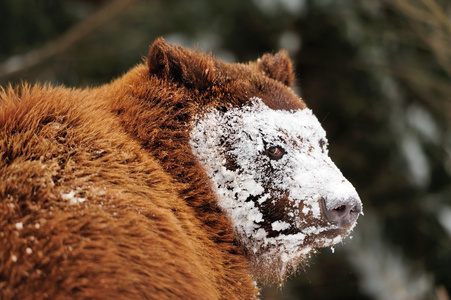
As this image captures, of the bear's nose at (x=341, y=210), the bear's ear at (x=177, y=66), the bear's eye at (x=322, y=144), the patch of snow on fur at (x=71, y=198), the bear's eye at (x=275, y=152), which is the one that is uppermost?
the bear's ear at (x=177, y=66)

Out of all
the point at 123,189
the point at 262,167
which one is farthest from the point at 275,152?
the point at 123,189

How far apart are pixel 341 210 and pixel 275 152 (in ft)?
1.08

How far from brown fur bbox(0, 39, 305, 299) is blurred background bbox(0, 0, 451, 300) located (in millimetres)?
2544

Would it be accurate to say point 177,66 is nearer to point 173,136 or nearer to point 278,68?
point 173,136

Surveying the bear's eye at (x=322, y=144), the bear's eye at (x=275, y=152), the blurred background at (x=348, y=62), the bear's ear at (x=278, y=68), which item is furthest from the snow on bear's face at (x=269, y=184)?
the blurred background at (x=348, y=62)

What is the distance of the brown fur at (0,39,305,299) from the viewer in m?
1.24

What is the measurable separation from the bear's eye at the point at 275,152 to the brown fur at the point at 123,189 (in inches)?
8.0

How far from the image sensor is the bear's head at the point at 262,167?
1.77 meters

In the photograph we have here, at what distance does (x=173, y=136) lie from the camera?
5.95ft

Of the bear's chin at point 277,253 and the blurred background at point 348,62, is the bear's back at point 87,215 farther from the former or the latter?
the blurred background at point 348,62

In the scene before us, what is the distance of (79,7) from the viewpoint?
4805 mm

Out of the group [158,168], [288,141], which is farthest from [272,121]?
[158,168]

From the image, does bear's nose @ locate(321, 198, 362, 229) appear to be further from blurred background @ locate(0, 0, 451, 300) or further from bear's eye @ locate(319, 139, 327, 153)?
blurred background @ locate(0, 0, 451, 300)

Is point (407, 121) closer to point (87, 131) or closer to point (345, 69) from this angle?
point (345, 69)
